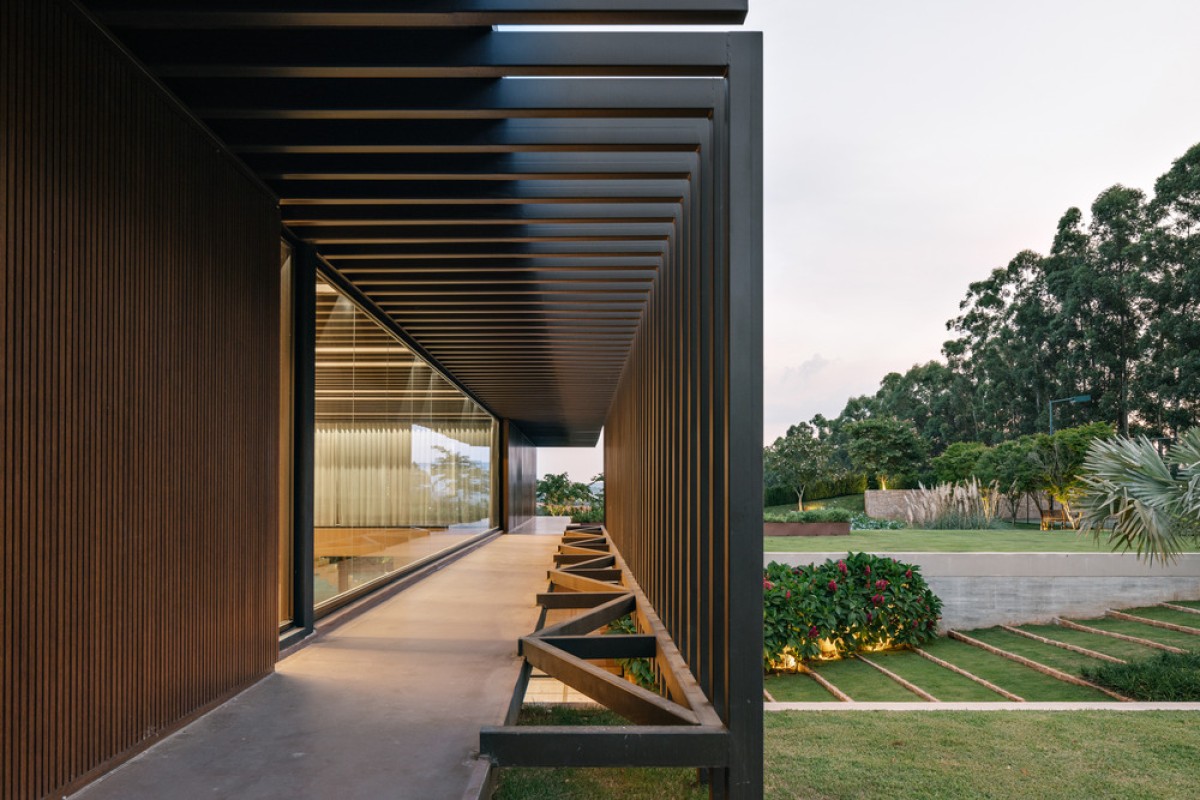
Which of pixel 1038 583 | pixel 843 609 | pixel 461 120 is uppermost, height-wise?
pixel 461 120

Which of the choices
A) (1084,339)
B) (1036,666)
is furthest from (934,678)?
(1084,339)

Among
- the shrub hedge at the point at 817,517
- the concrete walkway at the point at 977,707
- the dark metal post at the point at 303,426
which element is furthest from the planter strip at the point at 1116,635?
the dark metal post at the point at 303,426

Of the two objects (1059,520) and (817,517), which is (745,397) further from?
(1059,520)

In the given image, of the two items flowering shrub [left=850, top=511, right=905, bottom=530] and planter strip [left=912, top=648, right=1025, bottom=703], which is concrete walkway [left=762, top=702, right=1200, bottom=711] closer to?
planter strip [left=912, top=648, right=1025, bottom=703]

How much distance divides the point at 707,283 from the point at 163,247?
2.35 metres

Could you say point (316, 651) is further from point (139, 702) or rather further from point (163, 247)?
point (163, 247)

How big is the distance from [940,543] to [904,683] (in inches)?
280

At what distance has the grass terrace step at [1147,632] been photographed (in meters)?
9.94

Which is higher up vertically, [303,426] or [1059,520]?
[303,426]

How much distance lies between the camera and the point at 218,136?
3.84m

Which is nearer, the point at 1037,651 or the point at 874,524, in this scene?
the point at 1037,651

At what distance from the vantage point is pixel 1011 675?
907 cm

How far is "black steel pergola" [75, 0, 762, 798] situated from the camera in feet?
9.60

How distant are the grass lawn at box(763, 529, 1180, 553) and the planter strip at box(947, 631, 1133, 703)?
1.73m
